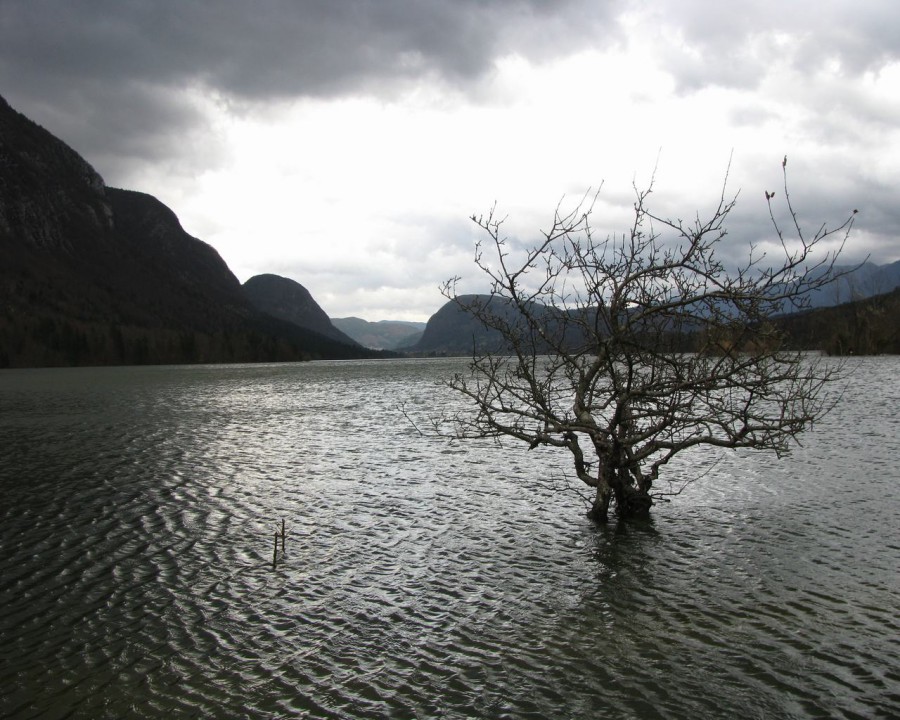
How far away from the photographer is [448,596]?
10352 mm

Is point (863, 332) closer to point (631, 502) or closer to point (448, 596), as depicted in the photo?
point (631, 502)

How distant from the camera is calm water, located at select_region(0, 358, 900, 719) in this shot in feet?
24.1

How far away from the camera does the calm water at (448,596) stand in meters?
7.33

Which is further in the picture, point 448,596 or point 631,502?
point 631,502

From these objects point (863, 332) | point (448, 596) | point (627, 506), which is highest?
point (863, 332)

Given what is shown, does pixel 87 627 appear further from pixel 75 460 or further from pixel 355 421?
pixel 355 421

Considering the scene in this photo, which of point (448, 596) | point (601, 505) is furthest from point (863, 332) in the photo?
point (448, 596)

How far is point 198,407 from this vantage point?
159 feet

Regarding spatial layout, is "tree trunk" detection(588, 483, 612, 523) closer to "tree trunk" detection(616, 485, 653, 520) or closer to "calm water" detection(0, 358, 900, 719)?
"tree trunk" detection(616, 485, 653, 520)

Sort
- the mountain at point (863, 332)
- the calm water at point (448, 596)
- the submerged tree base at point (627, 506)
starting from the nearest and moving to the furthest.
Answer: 1. the calm water at point (448, 596)
2. the submerged tree base at point (627, 506)
3. the mountain at point (863, 332)

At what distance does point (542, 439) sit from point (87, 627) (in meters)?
9.14

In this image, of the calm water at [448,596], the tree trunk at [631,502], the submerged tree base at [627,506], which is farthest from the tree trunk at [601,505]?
the calm water at [448,596]

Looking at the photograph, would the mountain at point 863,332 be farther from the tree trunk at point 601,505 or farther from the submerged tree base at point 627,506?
the tree trunk at point 601,505

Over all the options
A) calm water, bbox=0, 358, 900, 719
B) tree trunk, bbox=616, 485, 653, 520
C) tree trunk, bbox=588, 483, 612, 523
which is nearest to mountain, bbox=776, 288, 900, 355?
calm water, bbox=0, 358, 900, 719
